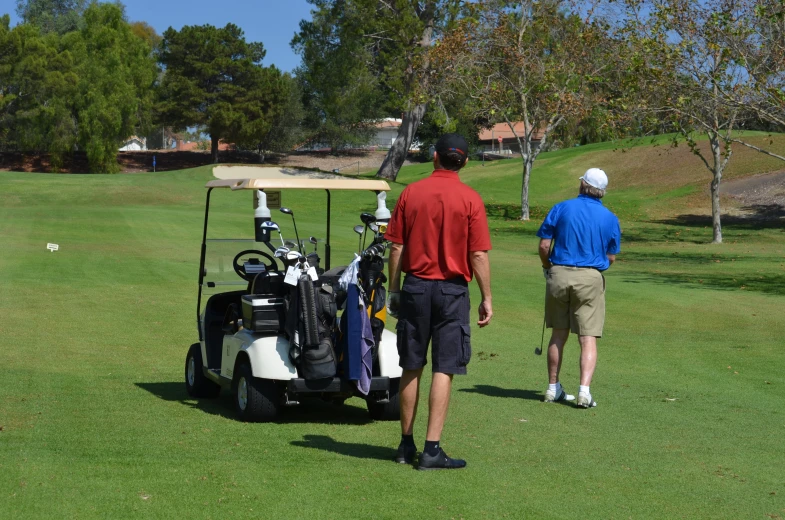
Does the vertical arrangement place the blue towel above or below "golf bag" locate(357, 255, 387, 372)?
below

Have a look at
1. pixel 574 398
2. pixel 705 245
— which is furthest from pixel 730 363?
pixel 705 245

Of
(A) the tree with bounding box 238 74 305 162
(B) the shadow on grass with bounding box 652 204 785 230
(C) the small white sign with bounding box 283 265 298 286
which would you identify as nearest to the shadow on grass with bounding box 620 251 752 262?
(B) the shadow on grass with bounding box 652 204 785 230

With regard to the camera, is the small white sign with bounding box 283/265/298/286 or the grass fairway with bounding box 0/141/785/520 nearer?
the grass fairway with bounding box 0/141/785/520

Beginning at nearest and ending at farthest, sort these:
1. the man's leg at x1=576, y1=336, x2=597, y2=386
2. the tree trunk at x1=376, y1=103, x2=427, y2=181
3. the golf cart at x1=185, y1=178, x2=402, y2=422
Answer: the golf cart at x1=185, y1=178, x2=402, y2=422
the man's leg at x1=576, y1=336, x2=597, y2=386
the tree trunk at x1=376, y1=103, x2=427, y2=181

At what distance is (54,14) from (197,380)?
362 feet

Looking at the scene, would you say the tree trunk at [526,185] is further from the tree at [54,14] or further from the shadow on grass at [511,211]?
the tree at [54,14]

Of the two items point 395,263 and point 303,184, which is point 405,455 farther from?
point 303,184

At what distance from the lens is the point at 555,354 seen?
332 inches

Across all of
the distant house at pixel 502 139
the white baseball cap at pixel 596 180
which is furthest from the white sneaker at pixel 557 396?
the distant house at pixel 502 139

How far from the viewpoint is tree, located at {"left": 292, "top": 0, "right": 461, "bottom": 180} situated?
44188 millimetres

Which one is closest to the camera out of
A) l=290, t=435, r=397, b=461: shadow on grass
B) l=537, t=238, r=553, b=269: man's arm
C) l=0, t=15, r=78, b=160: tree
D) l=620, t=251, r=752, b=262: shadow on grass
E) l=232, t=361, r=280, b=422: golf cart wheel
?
l=290, t=435, r=397, b=461: shadow on grass

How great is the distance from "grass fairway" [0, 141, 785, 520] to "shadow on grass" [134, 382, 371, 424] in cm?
4

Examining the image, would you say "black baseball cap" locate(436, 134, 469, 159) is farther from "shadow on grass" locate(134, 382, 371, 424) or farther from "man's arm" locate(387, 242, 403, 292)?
"shadow on grass" locate(134, 382, 371, 424)

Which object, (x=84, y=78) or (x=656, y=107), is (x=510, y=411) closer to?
(x=656, y=107)
